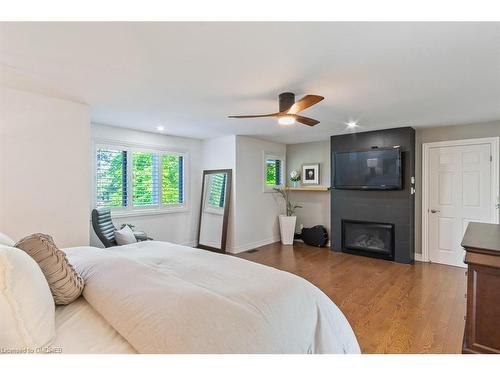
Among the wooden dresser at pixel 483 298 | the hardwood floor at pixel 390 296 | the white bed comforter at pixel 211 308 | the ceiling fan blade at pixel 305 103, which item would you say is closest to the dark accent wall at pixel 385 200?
the hardwood floor at pixel 390 296

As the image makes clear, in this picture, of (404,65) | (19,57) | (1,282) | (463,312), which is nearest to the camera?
(1,282)

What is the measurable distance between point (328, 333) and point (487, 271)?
3.81ft

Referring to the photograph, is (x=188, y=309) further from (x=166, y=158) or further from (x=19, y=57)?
(x=166, y=158)

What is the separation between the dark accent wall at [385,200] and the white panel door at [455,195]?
33cm

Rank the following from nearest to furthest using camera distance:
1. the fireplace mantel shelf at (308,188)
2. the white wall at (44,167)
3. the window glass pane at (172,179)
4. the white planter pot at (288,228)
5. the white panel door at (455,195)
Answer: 1. the white wall at (44,167)
2. the white panel door at (455,195)
3. the window glass pane at (172,179)
4. the fireplace mantel shelf at (308,188)
5. the white planter pot at (288,228)

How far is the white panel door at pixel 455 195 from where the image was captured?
3926mm

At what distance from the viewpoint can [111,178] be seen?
13.7ft

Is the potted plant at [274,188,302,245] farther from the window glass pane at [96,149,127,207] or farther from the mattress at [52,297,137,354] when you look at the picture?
the mattress at [52,297,137,354]

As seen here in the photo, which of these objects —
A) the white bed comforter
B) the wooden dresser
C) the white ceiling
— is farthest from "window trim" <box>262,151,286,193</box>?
the wooden dresser

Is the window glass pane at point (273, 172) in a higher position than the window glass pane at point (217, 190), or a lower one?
higher

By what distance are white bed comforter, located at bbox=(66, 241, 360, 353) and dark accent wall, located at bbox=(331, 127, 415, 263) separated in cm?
328

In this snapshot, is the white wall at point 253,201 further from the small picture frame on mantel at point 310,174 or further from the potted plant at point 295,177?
the small picture frame on mantel at point 310,174
